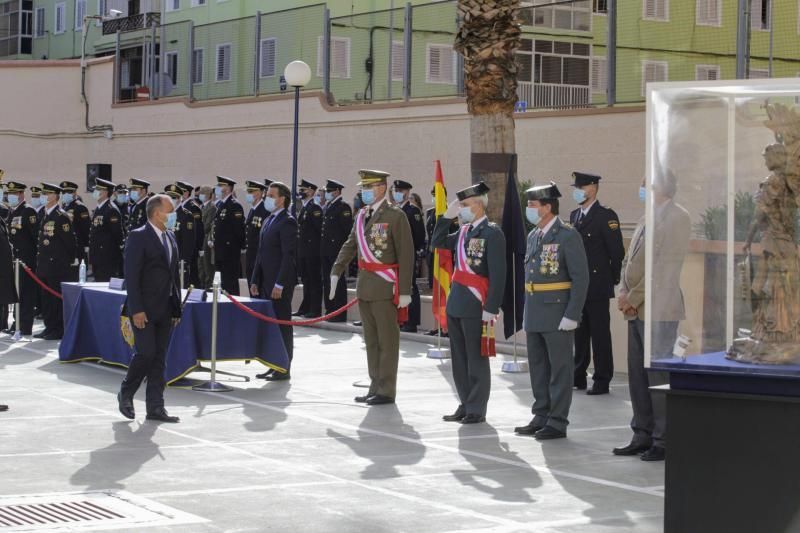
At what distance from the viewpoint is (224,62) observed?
105 ft

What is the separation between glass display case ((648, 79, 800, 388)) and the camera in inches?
271

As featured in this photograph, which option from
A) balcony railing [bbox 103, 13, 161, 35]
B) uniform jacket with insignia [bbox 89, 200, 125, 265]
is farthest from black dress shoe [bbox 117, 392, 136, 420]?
balcony railing [bbox 103, 13, 161, 35]

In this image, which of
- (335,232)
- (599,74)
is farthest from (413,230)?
(599,74)

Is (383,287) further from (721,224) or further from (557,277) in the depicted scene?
(721,224)

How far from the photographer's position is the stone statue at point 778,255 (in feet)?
22.4

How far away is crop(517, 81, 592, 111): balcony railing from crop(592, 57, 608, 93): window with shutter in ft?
0.72

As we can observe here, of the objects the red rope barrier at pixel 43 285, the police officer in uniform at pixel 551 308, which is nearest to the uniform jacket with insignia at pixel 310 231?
the red rope barrier at pixel 43 285

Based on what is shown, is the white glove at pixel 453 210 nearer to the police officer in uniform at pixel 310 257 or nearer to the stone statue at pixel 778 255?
the stone statue at pixel 778 255

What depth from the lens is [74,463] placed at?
9.86m

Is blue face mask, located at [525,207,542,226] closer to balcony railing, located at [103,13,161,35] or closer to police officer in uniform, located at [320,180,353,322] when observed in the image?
police officer in uniform, located at [320,180,353,322]

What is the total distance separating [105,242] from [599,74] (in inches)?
353

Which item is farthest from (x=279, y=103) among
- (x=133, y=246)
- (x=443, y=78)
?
(x=133, y=246)

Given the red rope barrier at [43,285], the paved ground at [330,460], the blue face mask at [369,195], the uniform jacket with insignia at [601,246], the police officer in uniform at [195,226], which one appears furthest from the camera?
the police officer in uniform at [195,226]

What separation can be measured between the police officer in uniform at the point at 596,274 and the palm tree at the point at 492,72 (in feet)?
10.6
